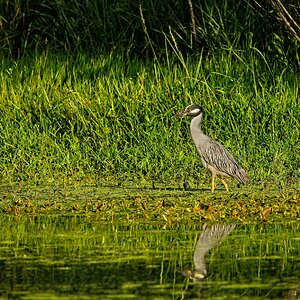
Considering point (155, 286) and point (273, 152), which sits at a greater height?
point (155, 286)

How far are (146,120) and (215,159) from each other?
142cm

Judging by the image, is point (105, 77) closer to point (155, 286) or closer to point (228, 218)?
point (228, 218)

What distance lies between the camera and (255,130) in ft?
33.3

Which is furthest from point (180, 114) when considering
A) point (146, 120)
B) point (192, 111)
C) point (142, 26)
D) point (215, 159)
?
point (142, 26)

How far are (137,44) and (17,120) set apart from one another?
3.02 m

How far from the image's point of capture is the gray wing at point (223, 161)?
9.01 metres

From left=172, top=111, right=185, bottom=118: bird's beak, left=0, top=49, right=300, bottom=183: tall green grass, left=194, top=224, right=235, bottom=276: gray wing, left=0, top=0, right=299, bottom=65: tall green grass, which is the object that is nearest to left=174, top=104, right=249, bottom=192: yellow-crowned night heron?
left=172, top=111, right=185, bottom=118: bird's beak

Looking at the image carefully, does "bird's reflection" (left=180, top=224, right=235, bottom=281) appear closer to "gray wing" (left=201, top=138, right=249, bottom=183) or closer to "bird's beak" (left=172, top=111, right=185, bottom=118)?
"gray wing" (left=201, top=138, right=249, bottom=183)

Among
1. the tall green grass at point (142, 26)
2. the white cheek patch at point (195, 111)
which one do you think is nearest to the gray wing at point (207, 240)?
the white cheek patch at point (195, 111)

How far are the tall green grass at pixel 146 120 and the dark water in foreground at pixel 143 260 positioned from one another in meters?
2.25

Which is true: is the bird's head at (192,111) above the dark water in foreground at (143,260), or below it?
below

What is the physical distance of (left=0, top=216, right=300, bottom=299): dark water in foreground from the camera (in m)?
5.11

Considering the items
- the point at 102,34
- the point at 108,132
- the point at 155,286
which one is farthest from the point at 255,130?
the point at 155,286

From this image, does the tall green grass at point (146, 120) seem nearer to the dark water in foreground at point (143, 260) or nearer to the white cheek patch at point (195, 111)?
the white cheek patch at point (195, 111)
